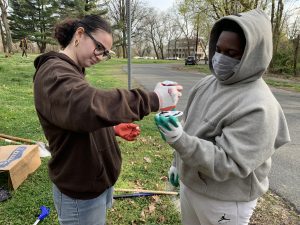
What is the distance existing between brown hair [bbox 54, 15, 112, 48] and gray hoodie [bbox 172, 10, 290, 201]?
2.49 feet

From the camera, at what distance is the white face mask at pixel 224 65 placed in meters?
1.82

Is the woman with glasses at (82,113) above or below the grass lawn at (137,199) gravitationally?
above

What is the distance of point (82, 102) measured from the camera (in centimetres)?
125

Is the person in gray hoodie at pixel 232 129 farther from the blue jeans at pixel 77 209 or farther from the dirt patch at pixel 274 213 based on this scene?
the dirt patch at pixel 274 213

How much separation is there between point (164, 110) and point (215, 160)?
0.39 m

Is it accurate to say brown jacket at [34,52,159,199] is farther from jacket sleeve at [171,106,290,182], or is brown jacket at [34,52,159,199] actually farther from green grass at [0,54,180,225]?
green grass at [0,54,180,225]

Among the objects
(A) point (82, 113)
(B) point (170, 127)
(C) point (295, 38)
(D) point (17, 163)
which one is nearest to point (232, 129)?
(B) point (170, 127)

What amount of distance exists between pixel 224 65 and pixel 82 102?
3.21 feet

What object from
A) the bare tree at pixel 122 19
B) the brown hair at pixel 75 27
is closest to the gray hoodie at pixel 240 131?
the brown hair at pixel 75 27

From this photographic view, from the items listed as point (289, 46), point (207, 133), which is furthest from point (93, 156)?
point (289, 46)

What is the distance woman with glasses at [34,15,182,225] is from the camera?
1.29 metres

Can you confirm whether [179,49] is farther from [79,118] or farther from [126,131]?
[79,118]

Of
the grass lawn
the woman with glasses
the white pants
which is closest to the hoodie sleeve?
the woman with glasses

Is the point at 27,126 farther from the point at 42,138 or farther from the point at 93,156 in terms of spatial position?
the point at 93,156
